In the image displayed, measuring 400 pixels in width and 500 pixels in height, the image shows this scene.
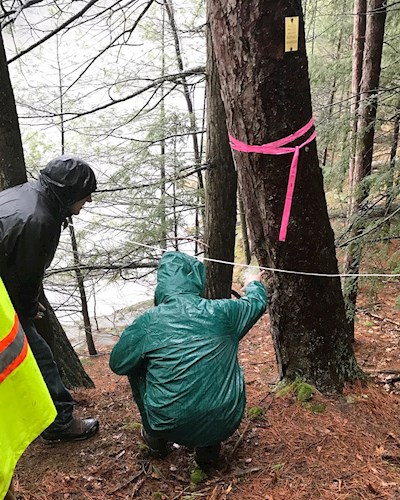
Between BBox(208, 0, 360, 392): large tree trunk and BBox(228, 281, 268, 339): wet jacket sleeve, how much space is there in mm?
567

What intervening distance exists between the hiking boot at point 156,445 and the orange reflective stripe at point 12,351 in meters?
1.71

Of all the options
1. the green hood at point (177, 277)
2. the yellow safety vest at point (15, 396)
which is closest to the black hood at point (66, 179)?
the green hood at point (177, 277)

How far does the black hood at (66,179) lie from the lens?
2.63 metres

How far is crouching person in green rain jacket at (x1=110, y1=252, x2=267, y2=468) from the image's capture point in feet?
7.89

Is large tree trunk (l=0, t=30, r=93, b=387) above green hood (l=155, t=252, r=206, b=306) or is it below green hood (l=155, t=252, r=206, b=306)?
above

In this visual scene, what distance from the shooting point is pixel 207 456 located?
262cm

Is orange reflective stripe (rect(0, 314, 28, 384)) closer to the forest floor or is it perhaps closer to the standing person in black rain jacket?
the standing person in black rain jacket

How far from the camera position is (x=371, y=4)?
4.87m

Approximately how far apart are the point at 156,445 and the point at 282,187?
6.41 feet

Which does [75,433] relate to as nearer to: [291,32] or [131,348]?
[131,348]

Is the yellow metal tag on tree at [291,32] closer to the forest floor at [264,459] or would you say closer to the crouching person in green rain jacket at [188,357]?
the crouching person in green rain jacket at [188,357]

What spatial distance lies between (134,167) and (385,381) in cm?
537

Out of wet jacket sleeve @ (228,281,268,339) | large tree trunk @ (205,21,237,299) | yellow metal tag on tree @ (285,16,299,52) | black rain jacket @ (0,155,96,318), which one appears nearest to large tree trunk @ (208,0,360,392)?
yellow metal tag on tree @ (285,16,299,52)

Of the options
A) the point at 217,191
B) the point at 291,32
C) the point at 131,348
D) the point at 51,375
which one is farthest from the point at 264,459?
the point at 217,191
